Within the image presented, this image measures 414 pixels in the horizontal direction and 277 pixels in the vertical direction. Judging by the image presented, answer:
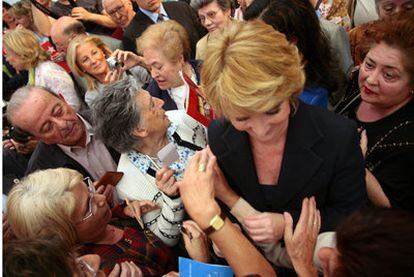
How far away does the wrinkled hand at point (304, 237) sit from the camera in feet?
4.11

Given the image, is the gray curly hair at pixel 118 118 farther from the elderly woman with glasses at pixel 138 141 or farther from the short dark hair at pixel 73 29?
the short dark hair at pixel 73 29

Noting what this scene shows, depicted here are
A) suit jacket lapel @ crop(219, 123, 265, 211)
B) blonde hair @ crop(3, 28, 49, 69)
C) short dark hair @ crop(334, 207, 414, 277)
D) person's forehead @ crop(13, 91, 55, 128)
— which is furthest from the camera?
blonde hair @ crop(3, 28, 49, 69)

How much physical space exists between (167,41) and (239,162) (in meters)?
1.45

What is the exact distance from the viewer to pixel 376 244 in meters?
0.88

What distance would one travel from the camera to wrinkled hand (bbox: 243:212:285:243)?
132cm

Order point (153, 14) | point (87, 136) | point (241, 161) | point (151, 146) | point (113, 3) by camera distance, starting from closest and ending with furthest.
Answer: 1. point (241, 161)
2. point (151, 146)
3. point (87, 136)
4. point (153, 14)
5. point (113, 3)

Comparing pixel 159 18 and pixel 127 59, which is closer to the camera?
pixel 127 59

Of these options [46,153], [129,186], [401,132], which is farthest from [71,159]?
[401,132]

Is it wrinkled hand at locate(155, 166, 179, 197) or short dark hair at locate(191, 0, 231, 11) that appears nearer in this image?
wrinkled hand at locate(155, 166, 179, 197)

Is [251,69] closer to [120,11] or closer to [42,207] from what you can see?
[42,207]

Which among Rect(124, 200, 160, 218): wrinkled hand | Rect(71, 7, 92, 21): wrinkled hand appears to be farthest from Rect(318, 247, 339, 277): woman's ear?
Rect(71, 7, 92, 21): wrinkled hand

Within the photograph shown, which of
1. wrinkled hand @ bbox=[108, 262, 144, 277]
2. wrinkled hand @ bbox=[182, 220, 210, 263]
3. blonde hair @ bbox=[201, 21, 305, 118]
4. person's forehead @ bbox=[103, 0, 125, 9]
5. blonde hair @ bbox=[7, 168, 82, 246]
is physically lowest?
wrinkled hand @ bbox=[108, 262, 144, 277]

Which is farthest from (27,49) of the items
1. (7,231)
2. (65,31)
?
(7,231)

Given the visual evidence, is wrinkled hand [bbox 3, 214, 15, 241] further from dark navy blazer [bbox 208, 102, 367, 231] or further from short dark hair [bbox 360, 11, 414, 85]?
short dark hair [bbox 360, 11, 414, 85]
